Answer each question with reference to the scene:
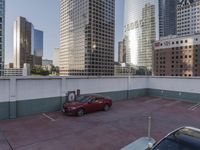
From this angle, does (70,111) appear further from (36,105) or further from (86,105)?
(36,105)

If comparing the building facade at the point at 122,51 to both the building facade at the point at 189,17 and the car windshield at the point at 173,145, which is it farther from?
the car windshield at the point at 173,145

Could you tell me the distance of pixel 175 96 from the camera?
18.7 metres

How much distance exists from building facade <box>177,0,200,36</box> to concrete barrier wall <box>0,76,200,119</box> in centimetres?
11189

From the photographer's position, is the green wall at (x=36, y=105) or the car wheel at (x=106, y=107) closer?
the green wall at (x=36, y=105)

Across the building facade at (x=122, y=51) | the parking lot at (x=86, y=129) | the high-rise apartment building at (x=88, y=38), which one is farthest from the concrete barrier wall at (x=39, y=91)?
the building facade at (x=122, y=51)

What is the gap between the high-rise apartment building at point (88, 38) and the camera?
110562 millimetres

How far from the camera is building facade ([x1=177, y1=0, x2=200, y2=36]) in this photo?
114 meters

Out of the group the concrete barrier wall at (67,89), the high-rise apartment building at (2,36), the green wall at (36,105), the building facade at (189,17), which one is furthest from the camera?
the building facade at (189,17)

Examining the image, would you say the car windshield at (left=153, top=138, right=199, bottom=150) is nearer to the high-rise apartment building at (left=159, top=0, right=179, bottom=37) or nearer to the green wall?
the green wall

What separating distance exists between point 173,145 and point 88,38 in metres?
111

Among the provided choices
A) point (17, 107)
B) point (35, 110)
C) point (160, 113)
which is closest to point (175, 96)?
point (160, 113)

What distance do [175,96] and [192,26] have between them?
116 meters

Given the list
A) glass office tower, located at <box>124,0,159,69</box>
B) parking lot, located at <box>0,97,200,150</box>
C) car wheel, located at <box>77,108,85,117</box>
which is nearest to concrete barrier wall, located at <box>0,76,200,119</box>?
parking lot, located at <box>0,97,200,150</box>

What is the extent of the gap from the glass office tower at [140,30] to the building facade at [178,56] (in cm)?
4070
